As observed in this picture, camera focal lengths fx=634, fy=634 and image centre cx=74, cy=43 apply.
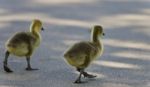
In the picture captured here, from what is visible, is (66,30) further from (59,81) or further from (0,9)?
(59,81)

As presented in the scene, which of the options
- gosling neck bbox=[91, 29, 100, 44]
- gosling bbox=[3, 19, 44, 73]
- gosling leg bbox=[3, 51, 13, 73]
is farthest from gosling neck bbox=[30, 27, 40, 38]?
gosling neck bbox=[91, 29, 100, 44]

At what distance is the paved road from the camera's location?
19.2 feet

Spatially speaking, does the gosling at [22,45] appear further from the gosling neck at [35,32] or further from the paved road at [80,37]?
the paved road at [80,37]

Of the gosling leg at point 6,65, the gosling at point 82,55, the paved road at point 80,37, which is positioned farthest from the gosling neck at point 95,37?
the gosling leg at point 6,65

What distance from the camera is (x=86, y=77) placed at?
19.3 feet

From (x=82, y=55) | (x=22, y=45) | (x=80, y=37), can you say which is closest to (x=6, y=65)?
(x=22, y=45)

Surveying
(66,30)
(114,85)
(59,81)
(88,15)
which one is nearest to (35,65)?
(59,81)

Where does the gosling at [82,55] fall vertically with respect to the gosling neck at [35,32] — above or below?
below

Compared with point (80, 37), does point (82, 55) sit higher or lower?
higher

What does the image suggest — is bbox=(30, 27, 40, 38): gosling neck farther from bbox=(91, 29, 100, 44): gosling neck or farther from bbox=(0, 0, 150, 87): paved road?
bbox=(91, 29, 100, 44): gosling neck

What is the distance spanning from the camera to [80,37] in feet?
25.0

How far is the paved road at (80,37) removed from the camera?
19.2ft

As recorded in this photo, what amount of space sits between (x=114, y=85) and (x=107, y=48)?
147 centimetres

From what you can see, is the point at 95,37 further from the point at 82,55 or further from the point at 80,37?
the point at 80,37
